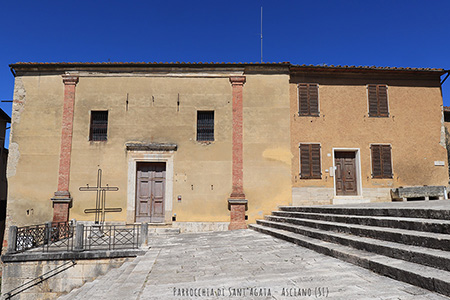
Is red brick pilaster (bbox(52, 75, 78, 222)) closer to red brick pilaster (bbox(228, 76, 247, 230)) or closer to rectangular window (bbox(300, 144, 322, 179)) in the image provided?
red brick pilaster (bbox(228, 76, 247, 230))

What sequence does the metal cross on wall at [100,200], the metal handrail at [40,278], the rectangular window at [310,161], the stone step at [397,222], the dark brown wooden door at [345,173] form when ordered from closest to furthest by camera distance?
the stone step at [397,222] < the metal handrail at [40,278] < the metal cross on wall at [100,200] < the rectangular window at [310,161] < the dark brown wooden door at [345,173]

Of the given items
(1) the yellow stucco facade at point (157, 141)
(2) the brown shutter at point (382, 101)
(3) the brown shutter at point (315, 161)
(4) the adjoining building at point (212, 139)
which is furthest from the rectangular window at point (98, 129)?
(2) the brown shutter at point (382, 101)

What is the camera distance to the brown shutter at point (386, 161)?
42.6 feet

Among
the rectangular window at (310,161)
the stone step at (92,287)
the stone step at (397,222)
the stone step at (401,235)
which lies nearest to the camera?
the stone step at (401,235)

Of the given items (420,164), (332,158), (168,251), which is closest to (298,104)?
(332,158)

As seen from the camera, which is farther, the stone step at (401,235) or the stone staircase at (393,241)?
the stone step at (401,235)

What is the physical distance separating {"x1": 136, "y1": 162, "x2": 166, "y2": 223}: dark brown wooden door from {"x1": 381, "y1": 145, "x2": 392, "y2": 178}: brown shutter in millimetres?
8854

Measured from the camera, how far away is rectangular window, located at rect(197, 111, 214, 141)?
13094mm

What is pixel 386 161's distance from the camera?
13.1m

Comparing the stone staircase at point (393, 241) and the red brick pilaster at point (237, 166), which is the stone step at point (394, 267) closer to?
the stone staircase at point (393, 241)

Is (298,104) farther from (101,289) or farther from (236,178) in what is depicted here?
(101,289)

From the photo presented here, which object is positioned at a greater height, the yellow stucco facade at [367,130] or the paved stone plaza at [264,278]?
the yellow stucco facade at [367,130]

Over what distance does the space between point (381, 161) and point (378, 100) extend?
2.55 m

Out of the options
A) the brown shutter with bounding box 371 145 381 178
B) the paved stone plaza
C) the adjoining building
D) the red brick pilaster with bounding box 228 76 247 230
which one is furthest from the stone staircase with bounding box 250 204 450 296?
the brown shutter with bounding box 371 145 381 178
